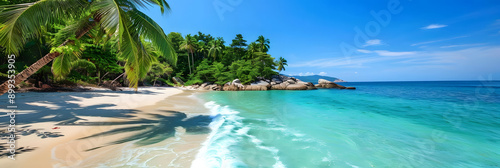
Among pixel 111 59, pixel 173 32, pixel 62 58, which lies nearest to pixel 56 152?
pixel 62 58

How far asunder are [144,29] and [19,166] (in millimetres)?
4053

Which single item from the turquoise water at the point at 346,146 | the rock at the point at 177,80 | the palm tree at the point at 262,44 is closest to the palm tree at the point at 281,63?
the palm tree at the point at 262,44

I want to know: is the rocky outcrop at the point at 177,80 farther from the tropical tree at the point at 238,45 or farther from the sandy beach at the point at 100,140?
the sandy beach at the point at 100,140

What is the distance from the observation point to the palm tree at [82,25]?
402 centimetres

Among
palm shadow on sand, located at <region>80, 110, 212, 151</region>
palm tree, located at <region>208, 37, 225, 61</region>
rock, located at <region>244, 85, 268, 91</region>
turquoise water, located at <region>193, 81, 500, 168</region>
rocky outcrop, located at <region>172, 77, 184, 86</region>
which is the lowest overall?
turquoise water, located at <region>193, 81, 500, 168</region>

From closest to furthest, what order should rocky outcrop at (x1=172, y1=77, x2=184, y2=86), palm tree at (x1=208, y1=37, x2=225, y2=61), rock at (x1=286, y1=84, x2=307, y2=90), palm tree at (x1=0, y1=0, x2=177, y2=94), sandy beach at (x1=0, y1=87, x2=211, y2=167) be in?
sandy beach at (x1=0, y1=87, x2=211, y2=167), palm tree at (x1=0, y1=0, x2=177, y2=94), rock at (x1=286, y1=84, x2=307, y2=90), rocky outcrop at (x1=172, y1=77, x2=184, y2=86), palm tree at (x1=208, y1=37, x2=225, y2=61)

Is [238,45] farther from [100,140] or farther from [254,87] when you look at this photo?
[100,140]

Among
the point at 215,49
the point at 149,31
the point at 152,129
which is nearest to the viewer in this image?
the point at 149,31

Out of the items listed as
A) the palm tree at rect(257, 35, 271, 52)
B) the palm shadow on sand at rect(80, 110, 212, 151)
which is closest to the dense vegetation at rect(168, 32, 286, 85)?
the palm tree at rect(257, 35, 271, 52)

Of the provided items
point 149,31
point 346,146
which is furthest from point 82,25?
point 346,146

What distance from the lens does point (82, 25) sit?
18.6 ft

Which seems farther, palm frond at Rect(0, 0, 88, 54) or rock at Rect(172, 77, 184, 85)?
rock at Rect(172, 77, 184, 85)

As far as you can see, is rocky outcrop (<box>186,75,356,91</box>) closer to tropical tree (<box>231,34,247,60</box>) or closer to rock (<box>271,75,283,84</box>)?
rock (<box>271,75,283,84</box>)

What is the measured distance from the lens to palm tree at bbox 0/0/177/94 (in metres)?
4.02
